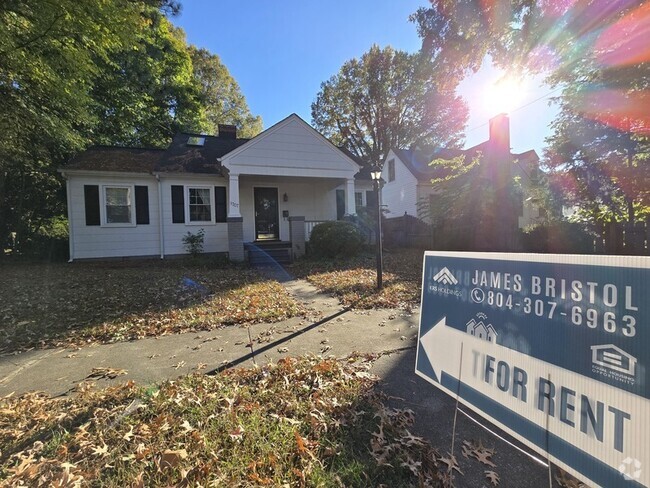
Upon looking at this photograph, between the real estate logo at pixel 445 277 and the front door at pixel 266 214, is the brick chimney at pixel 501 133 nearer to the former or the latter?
the front door at pixel 266 214

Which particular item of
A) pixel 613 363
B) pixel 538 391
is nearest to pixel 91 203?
pixel 538 391

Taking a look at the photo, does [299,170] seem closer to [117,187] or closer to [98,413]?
[117,187]

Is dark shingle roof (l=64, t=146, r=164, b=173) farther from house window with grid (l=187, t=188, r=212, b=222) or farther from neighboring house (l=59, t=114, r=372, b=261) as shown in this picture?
house window with grid (l=187, t=188, r=212, b=222)

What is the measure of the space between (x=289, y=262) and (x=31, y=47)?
27.6 ft

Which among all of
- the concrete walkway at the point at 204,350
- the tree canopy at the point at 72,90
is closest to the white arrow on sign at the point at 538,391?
the concrete walkway at the point at 204,350

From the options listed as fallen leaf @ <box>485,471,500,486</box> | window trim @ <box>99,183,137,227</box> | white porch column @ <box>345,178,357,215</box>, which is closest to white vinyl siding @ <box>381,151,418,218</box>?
white porch column @ <box>345,178,357,215</box>

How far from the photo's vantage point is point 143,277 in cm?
879

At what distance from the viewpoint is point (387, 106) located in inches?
1265

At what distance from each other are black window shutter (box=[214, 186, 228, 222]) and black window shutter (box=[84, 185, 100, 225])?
400 cm

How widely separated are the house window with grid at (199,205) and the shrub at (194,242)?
1.95ft

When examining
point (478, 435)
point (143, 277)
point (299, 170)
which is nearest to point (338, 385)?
point (478, 435)

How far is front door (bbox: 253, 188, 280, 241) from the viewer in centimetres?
1420

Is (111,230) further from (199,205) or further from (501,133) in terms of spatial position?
(501,133)

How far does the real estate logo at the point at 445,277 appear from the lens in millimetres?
1984
